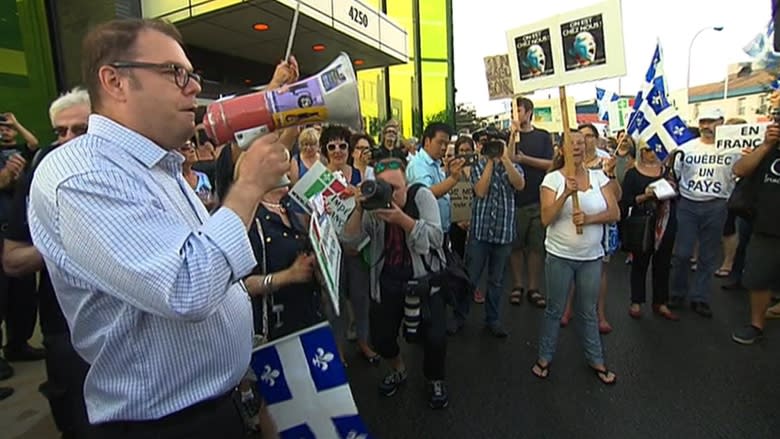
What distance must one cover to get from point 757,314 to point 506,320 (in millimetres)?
2040

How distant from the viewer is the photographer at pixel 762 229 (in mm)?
3527

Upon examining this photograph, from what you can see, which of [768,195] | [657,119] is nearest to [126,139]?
[768,195]

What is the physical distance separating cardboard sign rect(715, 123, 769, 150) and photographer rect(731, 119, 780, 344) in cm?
79

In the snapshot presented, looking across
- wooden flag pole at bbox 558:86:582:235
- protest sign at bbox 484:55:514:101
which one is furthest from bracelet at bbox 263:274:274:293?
protest sign at bbox 484:55:514:101

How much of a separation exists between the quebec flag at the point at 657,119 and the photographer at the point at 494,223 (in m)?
1.61

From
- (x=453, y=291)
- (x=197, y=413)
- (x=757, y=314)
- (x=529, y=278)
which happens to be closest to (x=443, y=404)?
(x=453, y=291)

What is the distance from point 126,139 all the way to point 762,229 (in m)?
4.41

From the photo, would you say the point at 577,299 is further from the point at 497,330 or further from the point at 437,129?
the point at 437,129

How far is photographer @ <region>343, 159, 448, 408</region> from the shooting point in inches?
108

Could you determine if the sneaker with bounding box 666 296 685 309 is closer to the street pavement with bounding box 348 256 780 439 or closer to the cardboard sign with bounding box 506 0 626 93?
the street pavement with bounding box 348 256 780 439

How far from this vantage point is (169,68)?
3.57 ft

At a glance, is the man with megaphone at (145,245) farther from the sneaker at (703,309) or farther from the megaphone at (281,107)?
the sneaker at (703,309)

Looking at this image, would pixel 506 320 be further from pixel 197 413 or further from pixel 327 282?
pixel 197 413

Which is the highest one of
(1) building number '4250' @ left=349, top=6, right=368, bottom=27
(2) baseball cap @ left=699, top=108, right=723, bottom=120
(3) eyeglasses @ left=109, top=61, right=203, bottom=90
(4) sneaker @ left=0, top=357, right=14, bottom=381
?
(1) building number '4250' @ left=349, top=6, right=368, bottom=27
